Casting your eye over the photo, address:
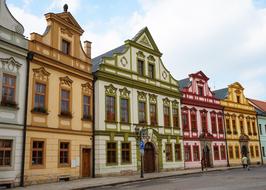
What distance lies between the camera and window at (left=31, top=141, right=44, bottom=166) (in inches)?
786

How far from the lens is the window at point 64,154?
21.9 metres

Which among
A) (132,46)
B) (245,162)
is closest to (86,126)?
(132,46)

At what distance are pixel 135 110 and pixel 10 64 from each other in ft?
41.3

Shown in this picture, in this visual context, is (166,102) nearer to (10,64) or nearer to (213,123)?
(213,123)

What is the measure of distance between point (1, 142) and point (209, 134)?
2573 cm

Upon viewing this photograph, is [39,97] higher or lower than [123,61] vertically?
lower

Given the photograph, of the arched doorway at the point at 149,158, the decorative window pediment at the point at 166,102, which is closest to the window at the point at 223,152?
the decorative window pediment at the point at 166,102

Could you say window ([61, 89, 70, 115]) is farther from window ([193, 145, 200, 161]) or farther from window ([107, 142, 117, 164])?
window ([193, 145, 200, 161])

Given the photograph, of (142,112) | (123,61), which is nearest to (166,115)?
(142,112)

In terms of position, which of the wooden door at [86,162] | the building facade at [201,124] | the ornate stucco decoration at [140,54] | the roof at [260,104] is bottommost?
the wooden door at [86,162]

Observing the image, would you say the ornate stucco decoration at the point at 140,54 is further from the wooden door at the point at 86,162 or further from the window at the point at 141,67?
the wooden door at the point at 86,162

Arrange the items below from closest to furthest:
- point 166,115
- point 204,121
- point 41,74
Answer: point 41,74, point 166,115, point 204,121

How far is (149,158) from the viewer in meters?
29.5

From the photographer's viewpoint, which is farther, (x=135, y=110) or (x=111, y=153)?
(x=135, y=110)
